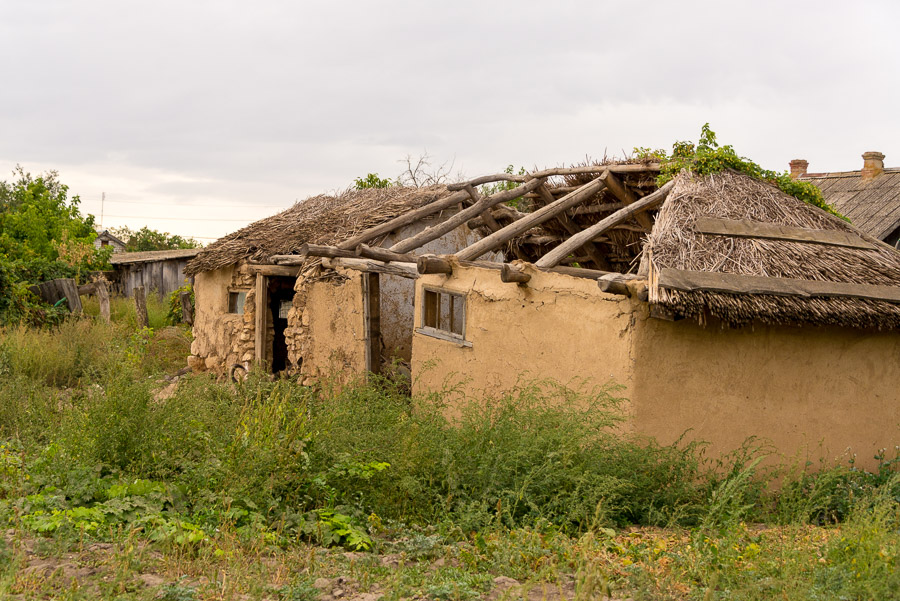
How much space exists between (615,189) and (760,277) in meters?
2.72

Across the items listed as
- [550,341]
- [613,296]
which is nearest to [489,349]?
[550,341]

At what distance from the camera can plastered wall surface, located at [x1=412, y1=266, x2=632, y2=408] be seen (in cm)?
603

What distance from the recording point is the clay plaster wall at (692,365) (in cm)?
595

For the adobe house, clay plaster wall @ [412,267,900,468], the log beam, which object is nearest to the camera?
clay plaster wall @ [412,267,900,468]

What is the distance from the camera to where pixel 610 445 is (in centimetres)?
568

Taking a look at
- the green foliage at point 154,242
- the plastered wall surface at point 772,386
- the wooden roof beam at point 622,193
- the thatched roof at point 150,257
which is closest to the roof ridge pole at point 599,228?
the wooden roof beam at point 622,193

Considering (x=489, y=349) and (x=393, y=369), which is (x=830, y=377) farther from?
(x=393, y=369)

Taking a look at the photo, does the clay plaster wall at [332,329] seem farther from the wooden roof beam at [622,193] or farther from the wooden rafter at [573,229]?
the wooden roof beam at [622,193]

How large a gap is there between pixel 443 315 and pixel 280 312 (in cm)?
446

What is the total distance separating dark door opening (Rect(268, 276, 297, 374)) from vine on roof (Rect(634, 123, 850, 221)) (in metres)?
5.35

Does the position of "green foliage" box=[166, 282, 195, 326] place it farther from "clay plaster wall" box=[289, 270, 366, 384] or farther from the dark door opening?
"clay plaster wall" box=[289, 270, 366, 384]

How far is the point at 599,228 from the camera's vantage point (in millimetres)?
7238

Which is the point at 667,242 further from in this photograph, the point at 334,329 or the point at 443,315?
the point at 334,329

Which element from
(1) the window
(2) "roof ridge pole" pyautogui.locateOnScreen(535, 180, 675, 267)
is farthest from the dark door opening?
(2) "roof ridge pole" pyautogui.locateOnScreen(535, 180, 675, 267)
